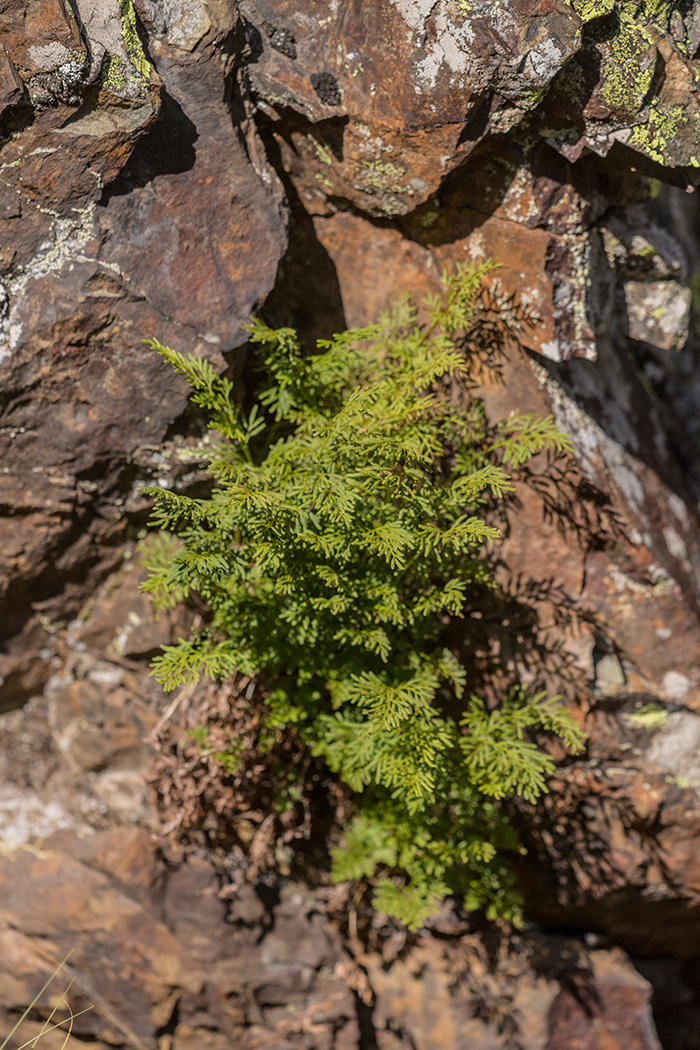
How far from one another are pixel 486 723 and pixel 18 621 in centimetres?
211

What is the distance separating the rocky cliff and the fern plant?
26 centimetres

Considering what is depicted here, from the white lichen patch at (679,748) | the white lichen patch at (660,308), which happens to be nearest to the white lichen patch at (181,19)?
the white lichen patch at (660,308)

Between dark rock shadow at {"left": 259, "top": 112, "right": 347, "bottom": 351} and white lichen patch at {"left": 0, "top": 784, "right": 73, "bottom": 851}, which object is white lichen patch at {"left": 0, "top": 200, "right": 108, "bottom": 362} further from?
white lichen patch at {"left": 0, "top": 784, "right": 73, "bottom": 851}

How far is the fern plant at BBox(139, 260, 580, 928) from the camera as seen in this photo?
228 cm

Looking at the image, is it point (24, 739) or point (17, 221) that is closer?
point (17, 221)

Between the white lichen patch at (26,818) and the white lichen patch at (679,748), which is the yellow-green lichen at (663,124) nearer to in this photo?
the white lichen patch at (679,748)

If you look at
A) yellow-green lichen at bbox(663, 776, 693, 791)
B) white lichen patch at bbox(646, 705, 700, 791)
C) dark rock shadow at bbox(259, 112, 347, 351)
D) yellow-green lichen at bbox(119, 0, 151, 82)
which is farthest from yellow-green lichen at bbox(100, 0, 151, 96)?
yellow-green lichen at bbox(663, 776, 693, 791)

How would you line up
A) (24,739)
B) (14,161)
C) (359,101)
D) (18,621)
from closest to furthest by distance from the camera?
(14,161) < (359,101) < (18,621) < (24,739)

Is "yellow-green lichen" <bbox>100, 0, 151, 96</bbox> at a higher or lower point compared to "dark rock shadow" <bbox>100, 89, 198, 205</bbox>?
higher

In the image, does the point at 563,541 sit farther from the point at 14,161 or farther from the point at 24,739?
the point at 24,739

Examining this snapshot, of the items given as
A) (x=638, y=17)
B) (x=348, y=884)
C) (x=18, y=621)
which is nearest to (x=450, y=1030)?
(x=348, y=884)

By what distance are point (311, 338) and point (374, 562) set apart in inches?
45.9

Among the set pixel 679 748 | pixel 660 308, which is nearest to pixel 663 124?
pixel 660 308

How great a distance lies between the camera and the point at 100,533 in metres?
3.07
